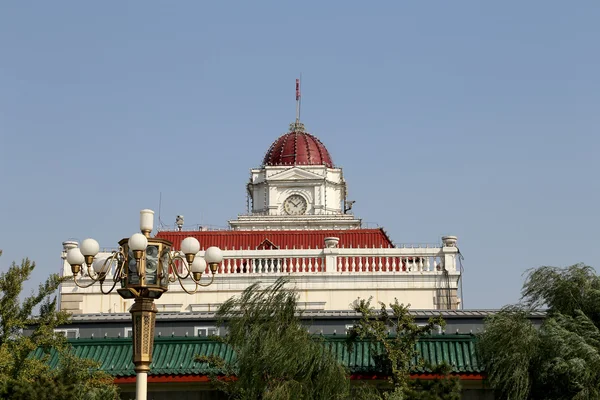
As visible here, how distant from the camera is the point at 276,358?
23.6 meters

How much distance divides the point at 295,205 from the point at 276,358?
35283 millimetres

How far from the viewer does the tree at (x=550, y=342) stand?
2405cm

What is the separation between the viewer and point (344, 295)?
40.2 metres

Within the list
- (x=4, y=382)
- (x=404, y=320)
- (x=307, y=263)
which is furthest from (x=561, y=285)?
(x=307, y=263)

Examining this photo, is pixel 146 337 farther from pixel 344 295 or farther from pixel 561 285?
pixel 344 295

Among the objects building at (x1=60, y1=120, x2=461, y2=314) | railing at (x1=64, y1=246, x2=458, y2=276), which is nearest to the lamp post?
building at (x1=60, y1=120, x2=461, y2=314)

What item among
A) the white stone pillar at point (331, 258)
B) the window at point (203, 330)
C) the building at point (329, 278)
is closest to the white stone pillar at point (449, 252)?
the building at point (329, 278)

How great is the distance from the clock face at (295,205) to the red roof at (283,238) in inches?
380

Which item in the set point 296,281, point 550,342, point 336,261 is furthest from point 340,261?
point 550,342

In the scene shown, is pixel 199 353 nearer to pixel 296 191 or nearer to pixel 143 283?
pixel 143 283

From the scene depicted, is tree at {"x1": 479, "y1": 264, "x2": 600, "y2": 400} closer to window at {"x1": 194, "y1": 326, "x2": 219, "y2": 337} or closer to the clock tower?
window at {"x1": 194, "y1": 326, "x2": 219, "y2": 337}

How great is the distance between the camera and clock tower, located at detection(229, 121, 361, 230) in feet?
183

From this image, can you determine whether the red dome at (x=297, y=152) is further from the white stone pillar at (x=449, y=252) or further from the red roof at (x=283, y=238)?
the white stone pillar at (x=449, y=252)

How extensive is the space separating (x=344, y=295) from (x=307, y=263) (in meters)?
2.10
